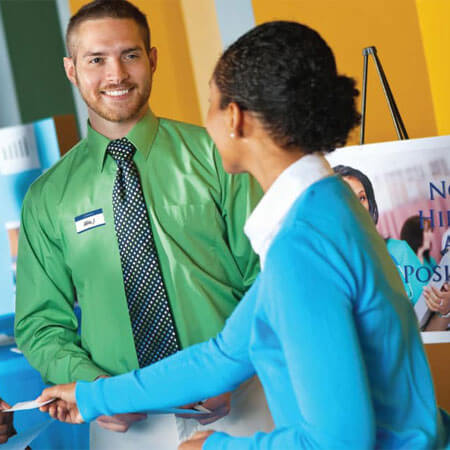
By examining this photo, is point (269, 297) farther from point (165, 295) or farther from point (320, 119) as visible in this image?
point (165, 295)

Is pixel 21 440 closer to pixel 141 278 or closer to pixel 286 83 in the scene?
pixel 141 278

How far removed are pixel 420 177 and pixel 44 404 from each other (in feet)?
5.56

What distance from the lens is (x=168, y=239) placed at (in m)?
1.81

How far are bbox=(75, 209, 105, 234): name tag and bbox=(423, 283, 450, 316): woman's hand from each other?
4.66 ft

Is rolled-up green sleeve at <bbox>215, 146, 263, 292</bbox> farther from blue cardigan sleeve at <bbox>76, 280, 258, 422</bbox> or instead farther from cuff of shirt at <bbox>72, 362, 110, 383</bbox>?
blue cardigan sleeve at <bbox>76, 280, 258, 422</bbox>

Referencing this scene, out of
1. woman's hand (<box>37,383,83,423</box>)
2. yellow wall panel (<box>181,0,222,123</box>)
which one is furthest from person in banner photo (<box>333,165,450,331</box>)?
woman's hand (<box>37,383,83,423</box>)

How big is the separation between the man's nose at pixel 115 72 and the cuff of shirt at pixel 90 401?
794 millimetres

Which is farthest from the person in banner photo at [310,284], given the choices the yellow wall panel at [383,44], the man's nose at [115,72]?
the yellow wall panel at [383,44]

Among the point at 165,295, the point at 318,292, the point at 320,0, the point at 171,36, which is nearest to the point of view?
the point at 318,292

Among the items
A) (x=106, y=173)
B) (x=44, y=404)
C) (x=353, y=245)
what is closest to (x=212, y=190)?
(x=106, y=173)

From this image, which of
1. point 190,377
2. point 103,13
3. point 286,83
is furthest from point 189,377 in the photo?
point 103,13

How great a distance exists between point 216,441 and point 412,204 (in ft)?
5.98

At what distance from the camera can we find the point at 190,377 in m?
1.27

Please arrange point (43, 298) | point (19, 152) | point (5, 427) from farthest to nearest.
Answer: point (19, 152), point (43, 298), point (5, 427)
